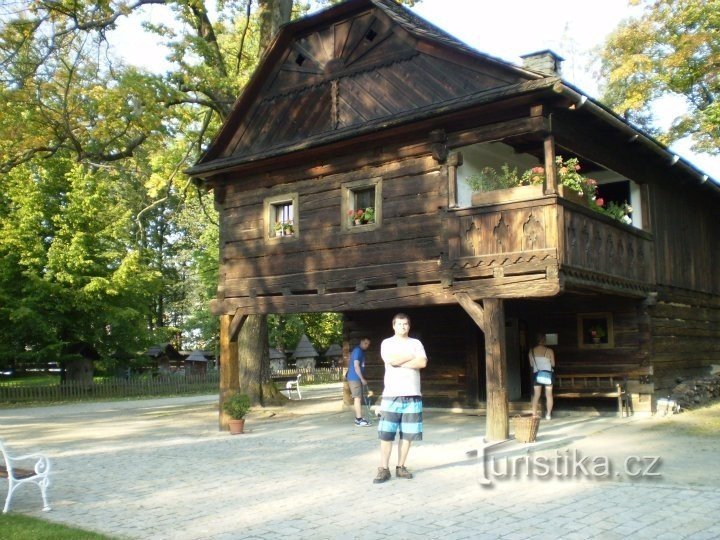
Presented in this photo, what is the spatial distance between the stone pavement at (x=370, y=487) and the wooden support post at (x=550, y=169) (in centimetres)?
419

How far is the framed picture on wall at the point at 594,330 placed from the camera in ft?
55.0

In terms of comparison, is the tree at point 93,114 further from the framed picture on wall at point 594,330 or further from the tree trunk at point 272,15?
the framed picture on wall at point 594,330

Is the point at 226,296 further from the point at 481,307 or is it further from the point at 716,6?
the point at 716,6

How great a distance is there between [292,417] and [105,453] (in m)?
6.49

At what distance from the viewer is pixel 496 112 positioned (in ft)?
44.0

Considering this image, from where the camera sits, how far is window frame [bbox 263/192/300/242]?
16391mm

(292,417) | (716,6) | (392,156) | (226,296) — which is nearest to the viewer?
(392,156)

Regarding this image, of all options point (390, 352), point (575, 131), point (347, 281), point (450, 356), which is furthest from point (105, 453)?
point (575, 131)

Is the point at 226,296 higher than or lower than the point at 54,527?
higher

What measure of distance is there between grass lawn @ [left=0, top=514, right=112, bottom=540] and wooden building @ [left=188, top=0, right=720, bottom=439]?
24.1 ft

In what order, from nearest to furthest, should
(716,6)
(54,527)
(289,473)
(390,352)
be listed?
(54,527) < (390,352) < (289,473) < (716,6)

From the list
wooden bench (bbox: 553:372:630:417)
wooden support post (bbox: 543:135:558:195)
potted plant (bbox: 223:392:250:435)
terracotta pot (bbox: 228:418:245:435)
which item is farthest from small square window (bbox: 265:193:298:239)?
wooden bench (bbox: 553:372:630:417)

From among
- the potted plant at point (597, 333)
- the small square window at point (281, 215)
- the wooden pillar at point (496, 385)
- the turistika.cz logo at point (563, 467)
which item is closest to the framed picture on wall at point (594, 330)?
the potted plant at point (597, 333)

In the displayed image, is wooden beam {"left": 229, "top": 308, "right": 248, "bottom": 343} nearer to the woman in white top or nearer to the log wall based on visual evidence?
the woman in white top
